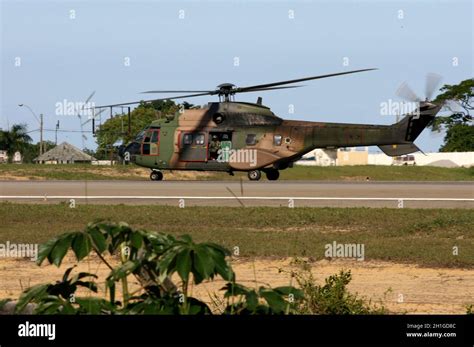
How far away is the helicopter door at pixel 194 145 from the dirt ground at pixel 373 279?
24.2 m

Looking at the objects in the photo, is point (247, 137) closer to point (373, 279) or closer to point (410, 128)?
point (410, 128)

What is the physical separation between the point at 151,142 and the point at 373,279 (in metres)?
27.9

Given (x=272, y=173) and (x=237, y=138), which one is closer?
(x=237, y=138)

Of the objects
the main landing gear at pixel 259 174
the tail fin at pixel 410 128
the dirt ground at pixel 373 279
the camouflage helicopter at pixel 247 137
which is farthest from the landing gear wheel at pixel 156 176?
the dirt ground at pixel 373 279

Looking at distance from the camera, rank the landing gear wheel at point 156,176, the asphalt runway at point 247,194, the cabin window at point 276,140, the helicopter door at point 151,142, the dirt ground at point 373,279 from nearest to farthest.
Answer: the dirt ground at point 373,279 < the asphalt runway at point 247,194 < the cabin window at point 276,140 < the helicopter door at point 151,142 < the landing gear wheel at point 156,176

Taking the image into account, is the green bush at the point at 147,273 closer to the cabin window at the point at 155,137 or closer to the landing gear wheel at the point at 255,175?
the landing gear wheel at the point at 255,175

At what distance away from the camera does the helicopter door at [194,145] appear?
39.1 metres

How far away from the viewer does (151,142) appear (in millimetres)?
40281

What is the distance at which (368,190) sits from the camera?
30.8 metres

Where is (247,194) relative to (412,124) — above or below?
below

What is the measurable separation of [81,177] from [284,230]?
26.4m

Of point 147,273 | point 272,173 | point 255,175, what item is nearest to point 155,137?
point 255,175
